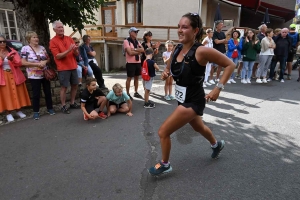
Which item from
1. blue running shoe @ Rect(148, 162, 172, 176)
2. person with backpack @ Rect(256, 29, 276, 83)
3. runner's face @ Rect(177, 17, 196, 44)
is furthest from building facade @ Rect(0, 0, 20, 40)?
blue running shoe @ Rect(148, 162, 172, 176)

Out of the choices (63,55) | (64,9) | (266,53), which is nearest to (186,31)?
(63,55)

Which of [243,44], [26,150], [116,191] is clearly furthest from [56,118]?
→ [243,44]

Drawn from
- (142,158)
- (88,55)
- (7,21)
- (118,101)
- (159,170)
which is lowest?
(142,158)

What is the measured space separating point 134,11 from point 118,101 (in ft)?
43.4

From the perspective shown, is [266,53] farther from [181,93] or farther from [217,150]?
[181,93]

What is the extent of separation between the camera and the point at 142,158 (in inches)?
127

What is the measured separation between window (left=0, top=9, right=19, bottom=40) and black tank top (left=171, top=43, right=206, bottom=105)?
13.6 meters

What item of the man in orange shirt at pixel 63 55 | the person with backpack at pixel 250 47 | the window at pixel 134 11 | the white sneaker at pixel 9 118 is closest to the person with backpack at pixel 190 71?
the man in orange shirt at pixel 63 55

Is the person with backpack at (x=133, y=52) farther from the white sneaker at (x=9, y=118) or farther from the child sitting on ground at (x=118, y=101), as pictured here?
the white sneaker at (x=9, y=118)

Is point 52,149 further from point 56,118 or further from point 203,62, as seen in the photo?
point 203,62

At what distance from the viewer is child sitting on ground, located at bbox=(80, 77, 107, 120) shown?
462 cm

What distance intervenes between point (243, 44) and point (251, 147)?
5416 mm

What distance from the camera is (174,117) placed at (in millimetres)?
2496

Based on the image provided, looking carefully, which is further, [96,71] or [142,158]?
[96,71]
